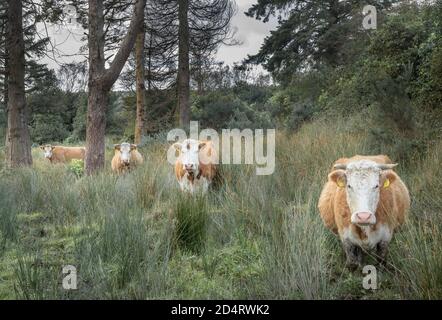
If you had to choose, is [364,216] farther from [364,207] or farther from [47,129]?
[47,129]

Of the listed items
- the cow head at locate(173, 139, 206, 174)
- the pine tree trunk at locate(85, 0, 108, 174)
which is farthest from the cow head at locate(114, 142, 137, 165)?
the cow head at locate(173, 139, 206, 174)

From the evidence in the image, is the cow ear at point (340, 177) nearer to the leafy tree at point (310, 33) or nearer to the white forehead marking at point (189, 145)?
the white forehead marking at point (189, 145)

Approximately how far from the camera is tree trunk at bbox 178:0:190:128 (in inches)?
661

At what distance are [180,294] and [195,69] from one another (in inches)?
638

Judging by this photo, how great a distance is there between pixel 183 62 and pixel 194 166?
10596 millimetres

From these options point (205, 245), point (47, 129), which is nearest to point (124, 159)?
point (205, 245)

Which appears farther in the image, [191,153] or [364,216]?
[191,153]

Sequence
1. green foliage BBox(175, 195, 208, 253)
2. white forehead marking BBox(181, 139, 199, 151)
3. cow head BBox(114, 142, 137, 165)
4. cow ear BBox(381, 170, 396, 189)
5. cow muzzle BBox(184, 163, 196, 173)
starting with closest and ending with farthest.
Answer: cow ear BBox(381, 170, 396, 189) < green foliage BBox(175, 195, 208, 253) < cow muzzle BBox(184, 163, 196, 173) < white forehead marking BBox(181, 139, 199, 151) < cow head BBox(114, 142, 137, 165)

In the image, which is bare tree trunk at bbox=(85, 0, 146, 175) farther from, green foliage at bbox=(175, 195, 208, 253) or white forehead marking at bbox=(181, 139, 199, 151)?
green foliage at bbox=(175, 195, 208, 253)

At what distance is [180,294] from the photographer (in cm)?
355

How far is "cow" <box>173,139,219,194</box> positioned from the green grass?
600 millimetres

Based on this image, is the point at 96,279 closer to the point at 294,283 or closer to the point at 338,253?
the point at 294,283

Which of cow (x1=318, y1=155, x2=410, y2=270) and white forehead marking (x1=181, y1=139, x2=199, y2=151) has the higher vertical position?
white forehead marking (x1=181, y1=139, x2=199, y2=151)

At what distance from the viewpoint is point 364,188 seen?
3549mm
